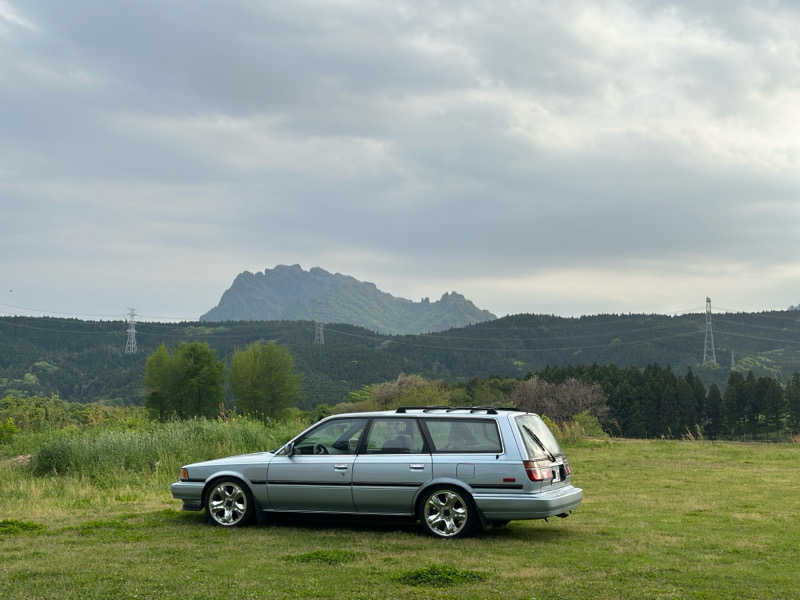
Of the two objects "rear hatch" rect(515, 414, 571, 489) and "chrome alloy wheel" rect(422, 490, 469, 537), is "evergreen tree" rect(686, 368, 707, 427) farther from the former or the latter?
"chrome alloy wheel" rect(422, 490, 469, 537)

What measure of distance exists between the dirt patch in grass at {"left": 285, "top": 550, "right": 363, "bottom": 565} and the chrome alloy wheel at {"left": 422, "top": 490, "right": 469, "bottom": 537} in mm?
1489

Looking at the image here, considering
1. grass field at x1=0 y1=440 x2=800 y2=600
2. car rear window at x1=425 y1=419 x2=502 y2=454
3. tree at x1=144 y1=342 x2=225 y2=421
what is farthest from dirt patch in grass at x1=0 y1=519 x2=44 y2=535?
tree at x1=144 y1=342 x2=225 y2=421

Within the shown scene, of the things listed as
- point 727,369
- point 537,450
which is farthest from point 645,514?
point 727,369

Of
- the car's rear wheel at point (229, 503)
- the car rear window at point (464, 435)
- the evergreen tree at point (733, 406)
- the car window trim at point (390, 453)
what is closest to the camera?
the car rear window at point (464, 435)

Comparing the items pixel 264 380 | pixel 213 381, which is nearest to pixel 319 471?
pixel 213 381

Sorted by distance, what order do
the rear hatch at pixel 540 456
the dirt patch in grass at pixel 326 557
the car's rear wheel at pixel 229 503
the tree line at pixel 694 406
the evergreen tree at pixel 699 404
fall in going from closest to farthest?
the dirt patch in grass at pixel 326 557 → the rear hatch at pixel 540 456 → the car's rear wheel at pixel 229 503 → the tree line at pixel 694 406 → the evergreen tree at pixel 699 404

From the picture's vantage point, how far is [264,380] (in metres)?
84.8

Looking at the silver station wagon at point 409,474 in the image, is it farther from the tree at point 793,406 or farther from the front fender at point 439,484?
the tree at point 793,406

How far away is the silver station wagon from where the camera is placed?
9.88m

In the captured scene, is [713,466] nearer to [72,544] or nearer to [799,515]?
[799,515]

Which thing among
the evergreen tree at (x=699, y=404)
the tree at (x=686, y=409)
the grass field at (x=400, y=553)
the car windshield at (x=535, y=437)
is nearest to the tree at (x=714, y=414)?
the evergreen tree at (x=699, y=404)

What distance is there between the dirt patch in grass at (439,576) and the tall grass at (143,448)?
39.2ft

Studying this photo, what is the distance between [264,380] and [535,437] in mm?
76263

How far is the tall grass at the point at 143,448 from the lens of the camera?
738 inches
